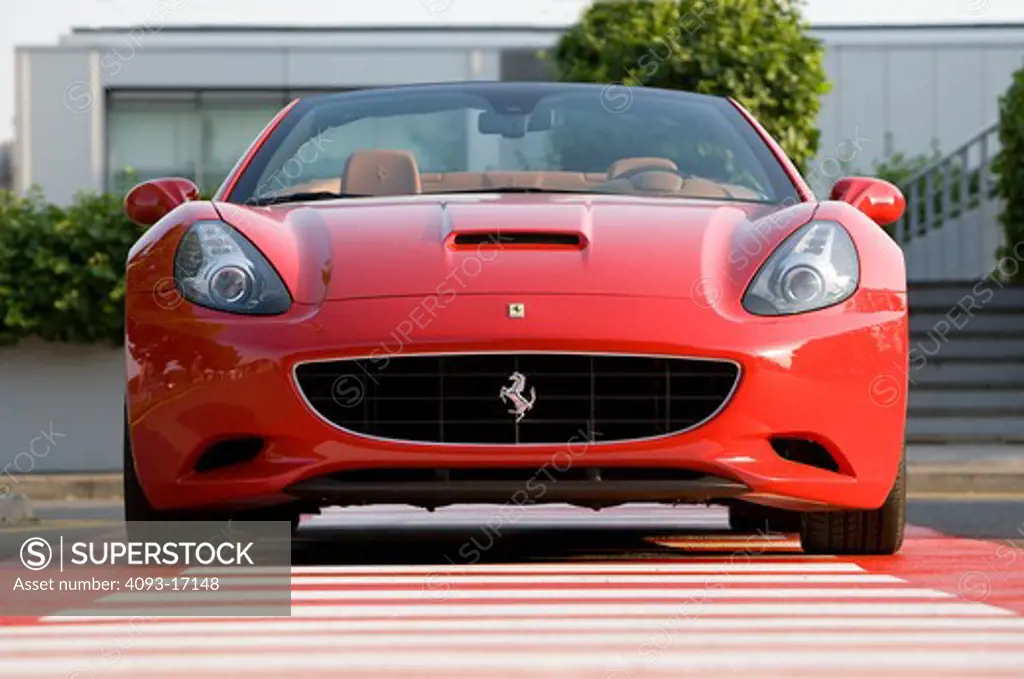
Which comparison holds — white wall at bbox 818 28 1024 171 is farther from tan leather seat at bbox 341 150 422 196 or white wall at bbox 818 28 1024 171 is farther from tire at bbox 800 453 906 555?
tire at bbox 800 453 906 555

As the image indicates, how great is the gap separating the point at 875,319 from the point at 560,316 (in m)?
0.87

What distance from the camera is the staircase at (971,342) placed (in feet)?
52.6

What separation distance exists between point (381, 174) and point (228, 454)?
1281 millimetres

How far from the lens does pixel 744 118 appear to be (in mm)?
6727

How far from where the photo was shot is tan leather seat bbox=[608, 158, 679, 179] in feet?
20.6

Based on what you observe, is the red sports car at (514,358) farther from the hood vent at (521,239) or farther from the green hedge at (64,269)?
the green hedge at (64,269)

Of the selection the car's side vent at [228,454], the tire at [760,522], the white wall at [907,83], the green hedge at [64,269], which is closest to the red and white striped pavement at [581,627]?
the car's side vent at [228,454]

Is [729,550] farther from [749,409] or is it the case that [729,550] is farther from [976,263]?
[976,263]

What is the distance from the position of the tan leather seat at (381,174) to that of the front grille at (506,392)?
117 cm

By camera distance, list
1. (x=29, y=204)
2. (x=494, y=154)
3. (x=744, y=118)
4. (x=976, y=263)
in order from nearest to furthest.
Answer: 1. (x=744, y=118)
2. (x=29, y=204)
3. (x=976, y=263)
4. (x=494, y=154)

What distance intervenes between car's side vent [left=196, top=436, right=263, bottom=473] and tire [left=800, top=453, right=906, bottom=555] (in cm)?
166

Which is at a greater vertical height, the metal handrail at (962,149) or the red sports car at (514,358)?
the metal handrail at (962,149)

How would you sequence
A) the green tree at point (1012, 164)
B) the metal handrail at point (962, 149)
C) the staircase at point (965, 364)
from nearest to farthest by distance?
1. the staircase at point (965, 364)
2. the green tree at point (1012, 164)
3. the metal handrail at point (962, 149)

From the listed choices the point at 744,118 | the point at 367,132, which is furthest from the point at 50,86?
the point at 744,118
